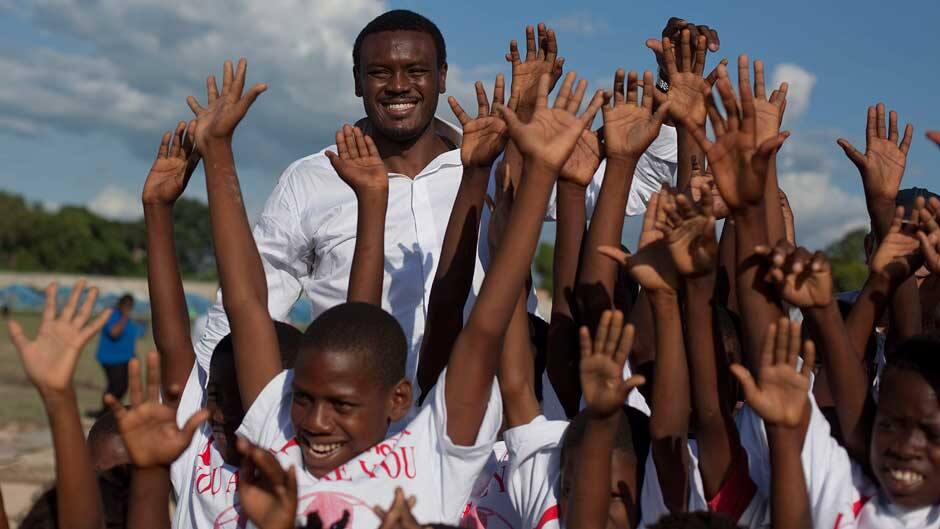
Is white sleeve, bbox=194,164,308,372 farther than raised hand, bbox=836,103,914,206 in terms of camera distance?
Yes

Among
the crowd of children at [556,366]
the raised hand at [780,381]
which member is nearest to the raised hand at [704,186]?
the crowd of children at [556,366]

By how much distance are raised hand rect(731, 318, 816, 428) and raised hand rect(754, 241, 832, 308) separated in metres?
0.21

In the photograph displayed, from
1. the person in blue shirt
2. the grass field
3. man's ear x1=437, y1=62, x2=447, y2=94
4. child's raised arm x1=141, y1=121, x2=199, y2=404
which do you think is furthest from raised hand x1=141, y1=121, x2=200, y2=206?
the person in blue shirt

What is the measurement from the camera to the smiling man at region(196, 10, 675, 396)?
4074mm

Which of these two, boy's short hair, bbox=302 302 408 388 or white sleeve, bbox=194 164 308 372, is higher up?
white sleeve, bbox=194 164 308 372

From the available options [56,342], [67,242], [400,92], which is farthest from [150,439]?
[67,242]

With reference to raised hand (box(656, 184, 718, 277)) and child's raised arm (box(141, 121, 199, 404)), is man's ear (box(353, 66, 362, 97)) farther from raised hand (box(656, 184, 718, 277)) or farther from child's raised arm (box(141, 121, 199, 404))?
raised hand (box(656, 184, 718, 277))

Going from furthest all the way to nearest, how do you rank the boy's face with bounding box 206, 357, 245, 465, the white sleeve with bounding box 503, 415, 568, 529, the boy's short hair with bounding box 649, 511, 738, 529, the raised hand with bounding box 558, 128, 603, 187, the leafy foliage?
the leafy foliage, the raised hand with bounding box 558, 128, 603, 187, the boy's face with bounding box 206, 357, 245, 465, the white sleeve with bounding box 503, 415, 568, 529, the boy's short hair with bounding box 649, 511, 738, 529

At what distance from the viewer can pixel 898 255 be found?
3.05m

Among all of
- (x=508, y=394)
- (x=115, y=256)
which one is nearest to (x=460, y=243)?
(x=508, y=394)

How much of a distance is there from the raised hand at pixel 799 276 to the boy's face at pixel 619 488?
627 mm

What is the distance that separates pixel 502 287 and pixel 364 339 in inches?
16.4

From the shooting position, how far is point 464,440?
2770mm

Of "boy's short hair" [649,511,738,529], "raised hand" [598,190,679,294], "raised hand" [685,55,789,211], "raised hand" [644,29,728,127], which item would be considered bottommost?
"boy's short hair" [649,511,738,529]
